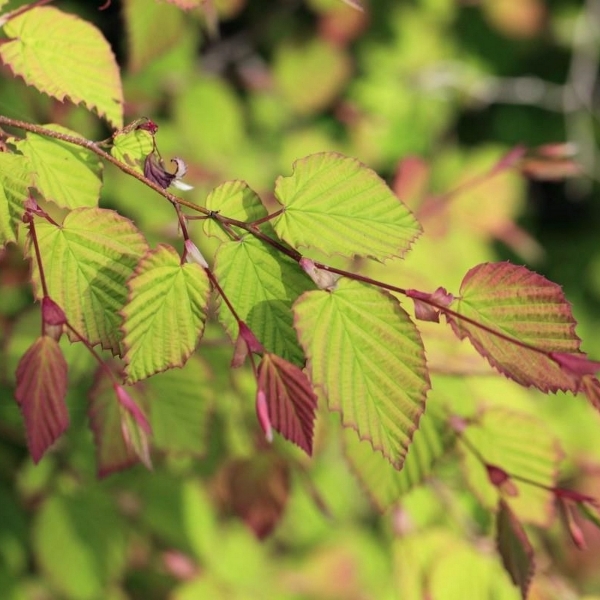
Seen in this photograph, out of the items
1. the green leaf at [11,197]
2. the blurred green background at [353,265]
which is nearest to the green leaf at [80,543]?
the blurred green background at [353,265]

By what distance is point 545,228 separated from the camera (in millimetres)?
2668

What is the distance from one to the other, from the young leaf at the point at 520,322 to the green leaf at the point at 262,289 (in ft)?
0.38

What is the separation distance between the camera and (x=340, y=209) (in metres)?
0.55

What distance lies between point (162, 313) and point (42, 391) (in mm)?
96

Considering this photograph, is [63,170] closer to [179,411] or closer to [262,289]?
[262,289]

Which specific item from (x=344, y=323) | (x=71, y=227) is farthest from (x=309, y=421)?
(x=71, y=227)

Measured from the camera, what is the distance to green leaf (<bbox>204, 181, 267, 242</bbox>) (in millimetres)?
547

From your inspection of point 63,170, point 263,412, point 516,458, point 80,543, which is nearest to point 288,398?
point 263,412

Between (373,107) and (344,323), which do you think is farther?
(373,107)

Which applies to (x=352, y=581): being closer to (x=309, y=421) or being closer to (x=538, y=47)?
(x=309, y=421)

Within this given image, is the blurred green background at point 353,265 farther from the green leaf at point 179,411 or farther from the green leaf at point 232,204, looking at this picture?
the green leaf at point 232,204

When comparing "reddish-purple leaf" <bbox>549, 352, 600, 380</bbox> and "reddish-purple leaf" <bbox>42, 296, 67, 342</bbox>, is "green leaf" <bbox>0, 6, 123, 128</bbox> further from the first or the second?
"reddish-purple leaf" <bbox>549, 352, 600, 380</bbox>

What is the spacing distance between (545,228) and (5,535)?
6.92ft

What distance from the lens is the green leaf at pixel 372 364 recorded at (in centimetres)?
52
